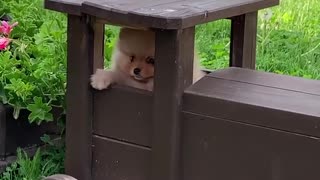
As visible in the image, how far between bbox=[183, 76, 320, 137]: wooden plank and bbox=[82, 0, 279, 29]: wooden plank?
25cm

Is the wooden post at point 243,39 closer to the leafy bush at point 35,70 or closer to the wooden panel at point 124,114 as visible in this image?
the wooden panel at point 124,114

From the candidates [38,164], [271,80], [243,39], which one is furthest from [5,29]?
[271,80]

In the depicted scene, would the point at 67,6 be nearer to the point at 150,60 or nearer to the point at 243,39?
the point at 150,60

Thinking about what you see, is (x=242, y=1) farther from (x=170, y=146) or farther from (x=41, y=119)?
(x=41, y=119)

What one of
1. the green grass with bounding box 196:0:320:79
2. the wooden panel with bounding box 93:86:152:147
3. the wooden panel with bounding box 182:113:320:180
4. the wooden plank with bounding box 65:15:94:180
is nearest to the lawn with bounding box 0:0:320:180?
the green grass with bounding box 196:0:320:79

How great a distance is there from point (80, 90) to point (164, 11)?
1.75 ft

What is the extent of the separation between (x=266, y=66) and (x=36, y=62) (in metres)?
1.56

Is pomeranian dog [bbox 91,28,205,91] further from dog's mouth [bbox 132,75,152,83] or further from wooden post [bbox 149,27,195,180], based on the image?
wooden post [bbox 149,27,195,180]

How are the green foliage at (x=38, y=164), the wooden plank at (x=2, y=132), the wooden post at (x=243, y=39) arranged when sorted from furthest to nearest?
the wooden plank at (x=2, y=132) → the green foliage at (x=38, y=164) → the wooden post at (x=243, y=39)

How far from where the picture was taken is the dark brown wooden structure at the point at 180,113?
268 centimetres

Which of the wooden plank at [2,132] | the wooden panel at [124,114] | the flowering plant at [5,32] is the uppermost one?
the flowering plant at [5,32]

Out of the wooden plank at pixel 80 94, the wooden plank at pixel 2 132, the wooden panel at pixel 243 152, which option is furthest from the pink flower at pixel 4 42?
the wooden panel at pixel 243 152

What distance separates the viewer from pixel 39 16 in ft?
15.7

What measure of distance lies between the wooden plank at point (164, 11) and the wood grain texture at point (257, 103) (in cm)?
25
